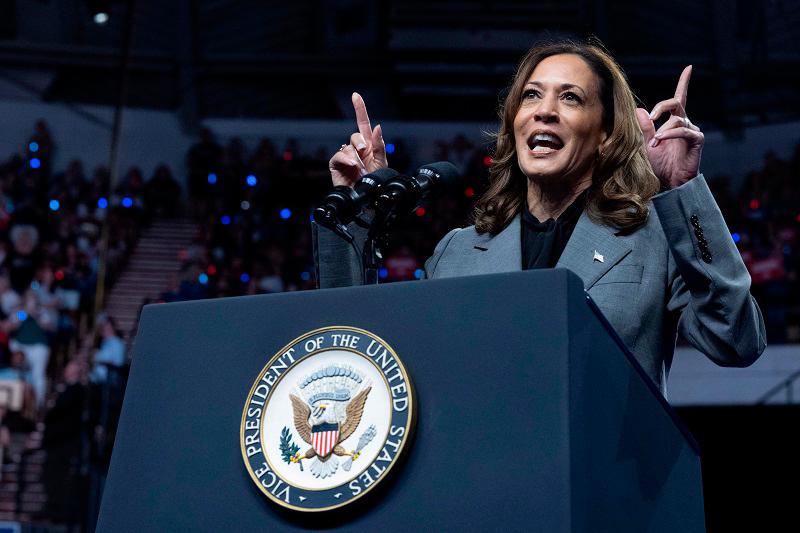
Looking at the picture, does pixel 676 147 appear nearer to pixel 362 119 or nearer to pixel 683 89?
pixel 683 89

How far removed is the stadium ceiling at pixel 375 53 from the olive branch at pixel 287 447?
507 inches

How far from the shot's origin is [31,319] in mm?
10539

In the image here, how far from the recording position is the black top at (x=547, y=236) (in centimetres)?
174

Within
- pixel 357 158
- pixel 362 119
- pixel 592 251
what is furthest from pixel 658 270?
pixel 362 119

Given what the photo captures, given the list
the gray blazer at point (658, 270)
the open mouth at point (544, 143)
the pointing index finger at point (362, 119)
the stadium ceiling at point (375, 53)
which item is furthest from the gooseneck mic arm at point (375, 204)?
the stadium ceiling at point (375, 53)

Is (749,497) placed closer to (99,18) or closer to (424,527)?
(424,527)

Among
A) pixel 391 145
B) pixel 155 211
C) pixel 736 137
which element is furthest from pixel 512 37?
pixel 155 211

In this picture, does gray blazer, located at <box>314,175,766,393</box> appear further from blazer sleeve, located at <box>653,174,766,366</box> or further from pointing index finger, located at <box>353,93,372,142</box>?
pointing index finger, located at <box>353,93,372,142</box>

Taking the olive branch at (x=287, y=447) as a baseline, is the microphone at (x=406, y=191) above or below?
above

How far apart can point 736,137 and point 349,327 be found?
14.5m

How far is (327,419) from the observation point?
122 cm

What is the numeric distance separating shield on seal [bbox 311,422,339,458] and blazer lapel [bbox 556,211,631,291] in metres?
0.54

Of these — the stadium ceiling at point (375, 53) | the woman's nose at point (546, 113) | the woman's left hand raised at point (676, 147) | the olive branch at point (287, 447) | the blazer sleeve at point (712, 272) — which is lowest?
the olive branch at point (287, 447)

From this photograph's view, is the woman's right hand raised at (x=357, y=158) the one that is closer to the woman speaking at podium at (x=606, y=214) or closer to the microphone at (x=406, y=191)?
the woman speaking at podium at (x=606, y=214)
